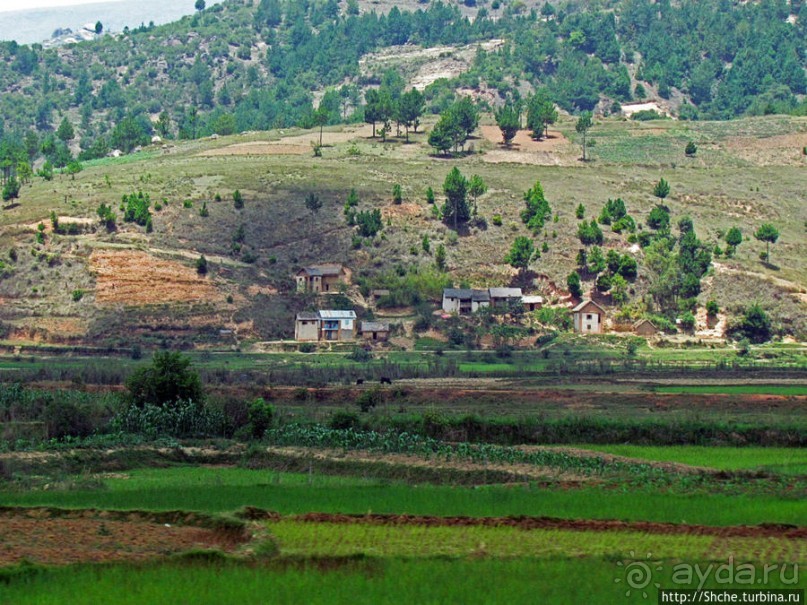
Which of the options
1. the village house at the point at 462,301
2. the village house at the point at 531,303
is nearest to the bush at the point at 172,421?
the village house at the point at 462,301

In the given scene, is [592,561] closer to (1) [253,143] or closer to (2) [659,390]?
(2) [659,390]

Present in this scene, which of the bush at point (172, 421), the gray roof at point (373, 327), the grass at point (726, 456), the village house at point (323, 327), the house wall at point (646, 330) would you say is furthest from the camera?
the house wall at point (646, 330)

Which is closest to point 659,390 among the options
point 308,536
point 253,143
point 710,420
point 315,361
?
point 710,420

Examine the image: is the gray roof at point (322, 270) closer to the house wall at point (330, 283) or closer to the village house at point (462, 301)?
the house wall at point (330, 283)

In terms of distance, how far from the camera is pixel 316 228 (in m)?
122

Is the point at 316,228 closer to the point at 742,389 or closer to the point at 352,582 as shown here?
the point at 742,389

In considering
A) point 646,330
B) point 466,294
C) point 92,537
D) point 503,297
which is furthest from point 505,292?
point 92,537

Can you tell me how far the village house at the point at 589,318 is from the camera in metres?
107

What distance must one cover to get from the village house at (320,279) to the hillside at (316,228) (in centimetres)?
114

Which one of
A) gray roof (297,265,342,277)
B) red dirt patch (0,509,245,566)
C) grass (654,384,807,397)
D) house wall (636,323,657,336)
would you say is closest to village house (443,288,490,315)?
gray roof (297,265,342,277)

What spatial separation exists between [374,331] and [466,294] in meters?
10.3

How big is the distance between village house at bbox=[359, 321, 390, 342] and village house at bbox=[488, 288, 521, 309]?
10.6m

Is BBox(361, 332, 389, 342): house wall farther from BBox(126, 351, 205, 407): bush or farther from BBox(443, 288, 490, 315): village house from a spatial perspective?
BBox(126, 351, 205, 407): bush

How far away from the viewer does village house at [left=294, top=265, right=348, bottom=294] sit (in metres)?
110
